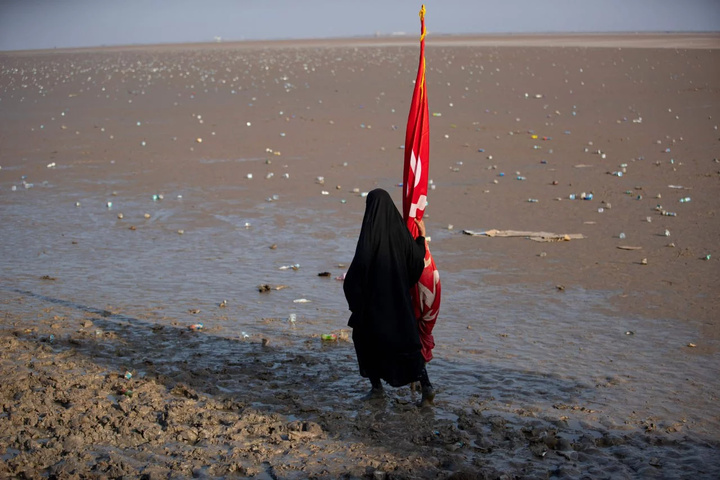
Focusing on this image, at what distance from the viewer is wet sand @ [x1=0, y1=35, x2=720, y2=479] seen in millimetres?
4828

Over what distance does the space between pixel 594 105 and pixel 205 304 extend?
14325 millimetres

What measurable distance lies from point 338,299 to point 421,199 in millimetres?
2385

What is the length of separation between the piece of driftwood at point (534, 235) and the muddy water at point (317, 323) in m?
0.24

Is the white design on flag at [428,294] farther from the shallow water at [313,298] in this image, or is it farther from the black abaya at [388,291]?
the shallow water at [313,298]

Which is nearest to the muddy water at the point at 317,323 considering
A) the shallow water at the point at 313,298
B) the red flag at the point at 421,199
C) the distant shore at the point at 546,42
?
the shallow water at the point at 313,298

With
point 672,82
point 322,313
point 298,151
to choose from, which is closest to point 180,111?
point 298,151

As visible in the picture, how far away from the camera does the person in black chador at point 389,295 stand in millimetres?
5367

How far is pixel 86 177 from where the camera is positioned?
13891 millimetres

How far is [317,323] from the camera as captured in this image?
23.6ft

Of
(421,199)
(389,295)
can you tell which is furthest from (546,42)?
(389,295)

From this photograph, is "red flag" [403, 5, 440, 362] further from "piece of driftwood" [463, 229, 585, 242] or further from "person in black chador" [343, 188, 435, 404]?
"piece of driftwood" [463, 229, 585, 242]

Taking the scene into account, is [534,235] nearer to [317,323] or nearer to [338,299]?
[338,299]

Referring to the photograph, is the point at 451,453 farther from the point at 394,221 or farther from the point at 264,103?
the point at 264,103

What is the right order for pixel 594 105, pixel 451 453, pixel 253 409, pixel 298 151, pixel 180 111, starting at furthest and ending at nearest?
pixel 180 111 < pixel 594 105 < pixel 298 151 < pixel 253 409 < pixel 451 453
